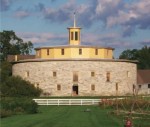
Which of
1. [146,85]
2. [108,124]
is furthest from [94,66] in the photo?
[108,124]

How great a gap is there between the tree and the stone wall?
3017 centimetres

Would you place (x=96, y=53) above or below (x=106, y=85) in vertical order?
above

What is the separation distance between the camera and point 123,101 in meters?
43.7

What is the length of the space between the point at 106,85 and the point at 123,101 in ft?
127

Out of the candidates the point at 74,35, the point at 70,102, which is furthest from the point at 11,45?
the point at 70,102

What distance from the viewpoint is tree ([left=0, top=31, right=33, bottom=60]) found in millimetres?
113188

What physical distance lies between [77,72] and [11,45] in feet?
123

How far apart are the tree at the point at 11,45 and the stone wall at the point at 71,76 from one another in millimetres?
30175

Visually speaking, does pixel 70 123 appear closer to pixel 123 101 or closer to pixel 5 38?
pixel 123 101

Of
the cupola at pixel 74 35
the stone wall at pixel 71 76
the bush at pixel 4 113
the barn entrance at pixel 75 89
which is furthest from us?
the cupola at pixel 74 35

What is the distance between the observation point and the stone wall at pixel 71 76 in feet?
267

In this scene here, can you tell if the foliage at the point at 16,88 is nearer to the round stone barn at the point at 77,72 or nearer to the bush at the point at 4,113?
the round stone barn at the point at 77,72

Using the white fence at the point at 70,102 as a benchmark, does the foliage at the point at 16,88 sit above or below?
above

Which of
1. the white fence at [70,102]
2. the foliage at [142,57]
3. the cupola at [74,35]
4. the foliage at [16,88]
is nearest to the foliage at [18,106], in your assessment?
the white fence at [70,102]
